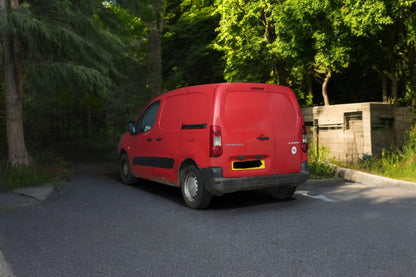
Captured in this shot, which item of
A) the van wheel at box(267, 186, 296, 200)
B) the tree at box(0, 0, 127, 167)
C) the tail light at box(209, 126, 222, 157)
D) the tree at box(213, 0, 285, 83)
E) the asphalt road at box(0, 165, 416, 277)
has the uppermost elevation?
the tree at box(213, 0, 285, 83)

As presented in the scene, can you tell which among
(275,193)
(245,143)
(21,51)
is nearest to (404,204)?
(275,193)

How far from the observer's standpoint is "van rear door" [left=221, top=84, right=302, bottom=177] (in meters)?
6.39

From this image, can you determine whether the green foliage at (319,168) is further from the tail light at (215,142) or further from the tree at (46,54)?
the tree at (46,54)

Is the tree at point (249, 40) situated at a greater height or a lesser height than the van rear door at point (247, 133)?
greater

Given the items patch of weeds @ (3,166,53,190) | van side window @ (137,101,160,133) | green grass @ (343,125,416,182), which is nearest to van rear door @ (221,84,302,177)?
van side window @ (137,101,160,133)

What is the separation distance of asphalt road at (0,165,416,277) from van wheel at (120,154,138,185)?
1303 mm

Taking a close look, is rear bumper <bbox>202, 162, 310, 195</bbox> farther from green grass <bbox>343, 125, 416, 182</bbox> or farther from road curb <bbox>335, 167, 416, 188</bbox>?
green grass <bbox>343, 125, 416, 182</bbox>

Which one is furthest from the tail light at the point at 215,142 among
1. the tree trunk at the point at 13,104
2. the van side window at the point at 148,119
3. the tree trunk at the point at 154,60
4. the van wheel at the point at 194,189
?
the tree trunk at the point at 154,60

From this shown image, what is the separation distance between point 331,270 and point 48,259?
112 inches

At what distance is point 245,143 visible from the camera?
646cm

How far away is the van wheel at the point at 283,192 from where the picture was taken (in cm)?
732

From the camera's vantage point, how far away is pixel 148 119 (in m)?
8.59

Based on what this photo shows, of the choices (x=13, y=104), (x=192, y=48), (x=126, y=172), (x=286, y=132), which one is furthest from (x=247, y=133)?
(x=192, y=48)

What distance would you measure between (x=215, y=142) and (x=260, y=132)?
0.81 m
